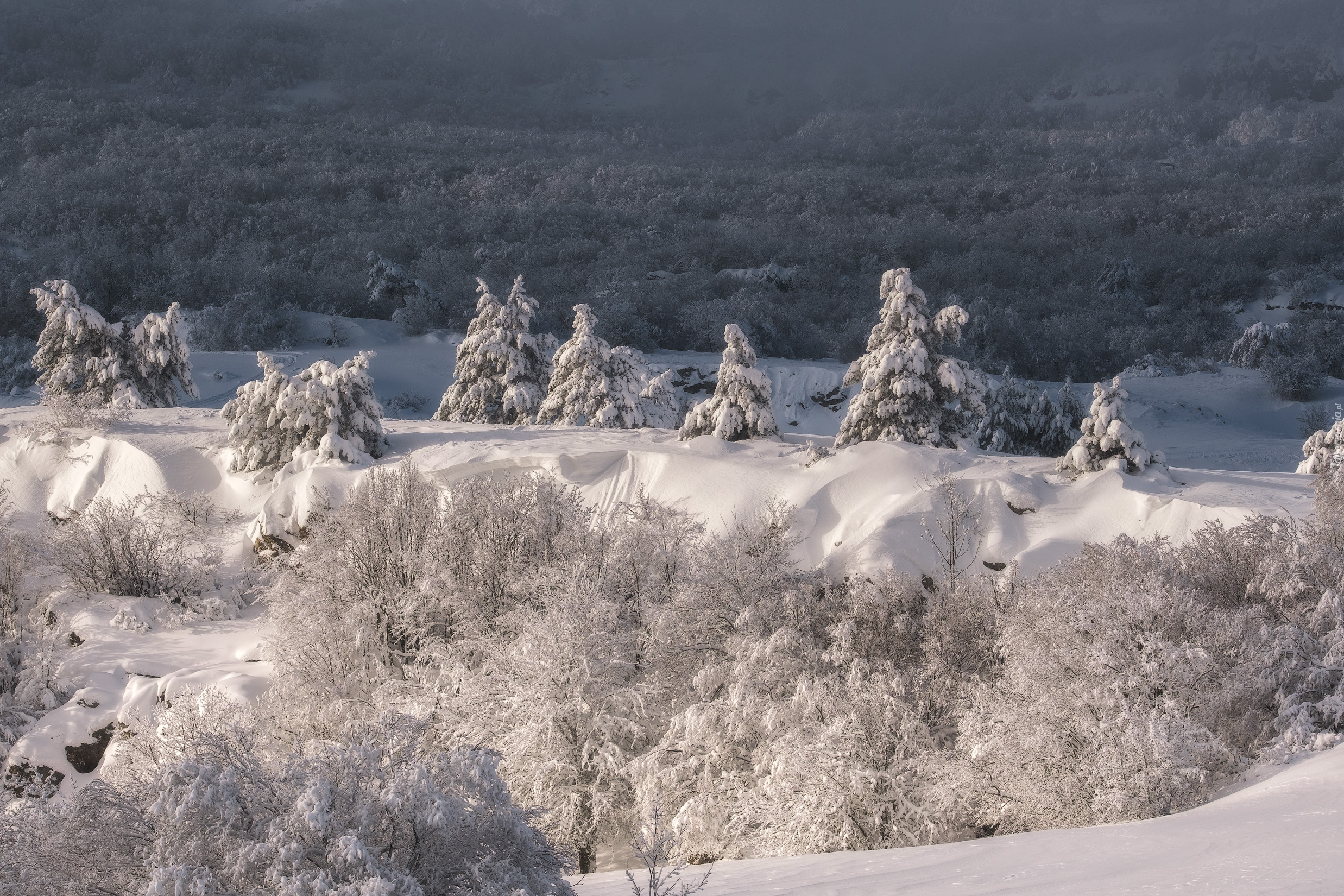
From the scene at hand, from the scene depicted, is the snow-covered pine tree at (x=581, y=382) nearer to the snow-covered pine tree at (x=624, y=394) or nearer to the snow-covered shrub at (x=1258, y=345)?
the snow-covered pine tree at (x=624, y=394)

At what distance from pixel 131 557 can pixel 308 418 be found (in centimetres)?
563

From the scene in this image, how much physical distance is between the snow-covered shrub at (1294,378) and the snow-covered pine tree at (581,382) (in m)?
24.6

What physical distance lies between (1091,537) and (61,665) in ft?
74.3

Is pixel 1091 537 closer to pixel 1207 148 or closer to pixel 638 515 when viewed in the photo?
pixel 638 515

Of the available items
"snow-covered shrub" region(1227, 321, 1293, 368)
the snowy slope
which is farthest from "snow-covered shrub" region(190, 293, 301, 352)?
"snow-covered shrub" region(1227, 321, 1293, 368)

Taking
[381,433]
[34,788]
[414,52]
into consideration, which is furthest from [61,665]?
[414,52]

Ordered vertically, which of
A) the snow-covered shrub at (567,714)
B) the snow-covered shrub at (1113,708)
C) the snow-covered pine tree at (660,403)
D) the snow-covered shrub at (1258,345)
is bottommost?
the snow-covered shrub at (567,714)

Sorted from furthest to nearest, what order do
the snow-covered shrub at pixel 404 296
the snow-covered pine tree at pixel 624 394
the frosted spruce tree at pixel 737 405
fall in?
the snow-covered shrub at pixel 404 296 → the snow-covered pine tree at pixel 624 394 → the frosted spruce tree at pixel 737 405

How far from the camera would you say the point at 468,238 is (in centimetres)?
7781

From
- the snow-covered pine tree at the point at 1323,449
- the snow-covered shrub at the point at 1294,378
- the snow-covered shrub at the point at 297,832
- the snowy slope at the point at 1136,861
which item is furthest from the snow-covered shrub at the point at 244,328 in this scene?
the snow-covered shrub at the point at 297,832

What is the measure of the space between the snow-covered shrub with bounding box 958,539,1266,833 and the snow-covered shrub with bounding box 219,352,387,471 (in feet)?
57.6

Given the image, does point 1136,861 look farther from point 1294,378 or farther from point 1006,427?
point 1294,378

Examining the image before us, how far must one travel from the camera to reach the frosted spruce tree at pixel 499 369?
32656mm

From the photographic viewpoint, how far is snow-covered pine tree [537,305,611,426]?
1211 inches
